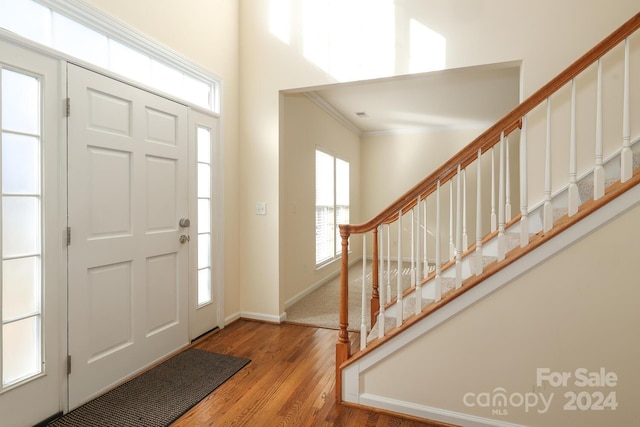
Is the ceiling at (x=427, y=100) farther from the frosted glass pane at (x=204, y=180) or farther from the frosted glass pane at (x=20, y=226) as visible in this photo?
the frosted glass pane at (x=20, y=226)

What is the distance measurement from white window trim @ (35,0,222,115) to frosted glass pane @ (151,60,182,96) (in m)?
0.04

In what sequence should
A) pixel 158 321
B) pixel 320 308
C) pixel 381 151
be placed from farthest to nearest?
1. pixel 381 151
2. pixel 320 308
3. pixel 158 321

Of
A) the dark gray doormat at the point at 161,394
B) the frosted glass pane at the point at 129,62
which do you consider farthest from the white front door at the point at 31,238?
the frosted glass pane at the point at 129,62

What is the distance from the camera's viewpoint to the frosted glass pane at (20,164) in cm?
161

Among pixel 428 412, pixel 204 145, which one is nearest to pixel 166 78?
pixel 204 145

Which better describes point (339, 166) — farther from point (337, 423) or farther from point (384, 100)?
point (337, 423)

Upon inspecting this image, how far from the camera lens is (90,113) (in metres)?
1.97

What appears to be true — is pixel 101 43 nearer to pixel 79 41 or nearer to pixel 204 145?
pixel 79 41

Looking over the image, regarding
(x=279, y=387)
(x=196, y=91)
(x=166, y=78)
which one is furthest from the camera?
(x=196, y=91)

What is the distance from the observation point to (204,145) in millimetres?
2922

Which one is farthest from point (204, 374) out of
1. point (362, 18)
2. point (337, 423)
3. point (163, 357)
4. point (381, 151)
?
point (381, 151)

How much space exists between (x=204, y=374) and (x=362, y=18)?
10.3ft

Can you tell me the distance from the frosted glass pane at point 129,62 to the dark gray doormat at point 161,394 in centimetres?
208

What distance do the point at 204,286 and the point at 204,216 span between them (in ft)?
2.09
